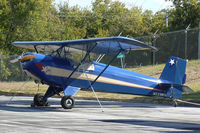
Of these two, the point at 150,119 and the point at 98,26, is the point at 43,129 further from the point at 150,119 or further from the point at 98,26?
the point at 98,26

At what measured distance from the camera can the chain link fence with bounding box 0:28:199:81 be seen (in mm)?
29469

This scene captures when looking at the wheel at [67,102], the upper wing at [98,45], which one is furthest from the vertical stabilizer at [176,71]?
the wheel at [67,102]

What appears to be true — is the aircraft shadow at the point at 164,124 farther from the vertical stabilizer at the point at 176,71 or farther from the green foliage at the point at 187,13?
the green foliage at the point at 187,13

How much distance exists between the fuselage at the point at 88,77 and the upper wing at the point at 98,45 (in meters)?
0.58

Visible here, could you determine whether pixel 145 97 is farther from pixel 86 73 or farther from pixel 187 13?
pixel 187 13

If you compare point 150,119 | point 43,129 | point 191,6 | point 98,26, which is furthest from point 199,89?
point 98,26

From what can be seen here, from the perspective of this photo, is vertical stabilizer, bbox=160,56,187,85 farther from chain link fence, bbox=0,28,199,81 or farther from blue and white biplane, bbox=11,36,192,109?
chain link fence, bbox=0,28,199,81

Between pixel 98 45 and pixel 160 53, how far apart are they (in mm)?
17417

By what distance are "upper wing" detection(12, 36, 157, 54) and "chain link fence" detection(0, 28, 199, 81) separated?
1447 centimetres

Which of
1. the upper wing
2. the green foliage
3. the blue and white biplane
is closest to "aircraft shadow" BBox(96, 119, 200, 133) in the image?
the upper wing

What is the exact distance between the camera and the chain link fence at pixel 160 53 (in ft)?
96.7

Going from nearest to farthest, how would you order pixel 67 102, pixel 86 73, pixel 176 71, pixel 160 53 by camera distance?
1. pixel 67 102
2. pixel 86 73
3. pixel 176 71
4. pixel 160 53

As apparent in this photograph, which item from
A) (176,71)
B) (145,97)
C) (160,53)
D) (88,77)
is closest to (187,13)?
(160,53)

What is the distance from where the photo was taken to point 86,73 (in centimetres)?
1556
